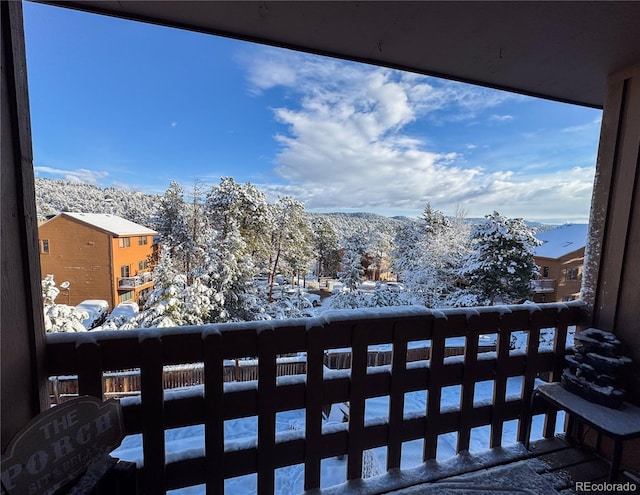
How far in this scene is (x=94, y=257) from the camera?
1040 centimetres

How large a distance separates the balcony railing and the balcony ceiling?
127 centimetres

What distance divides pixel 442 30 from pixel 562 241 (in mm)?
15763

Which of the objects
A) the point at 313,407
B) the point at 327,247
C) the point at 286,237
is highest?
the point at 313,407

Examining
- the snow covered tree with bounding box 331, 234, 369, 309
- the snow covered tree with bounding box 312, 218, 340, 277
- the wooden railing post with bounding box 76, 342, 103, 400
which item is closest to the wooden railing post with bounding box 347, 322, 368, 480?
the wooden railing post with bounding box 76, 342, 103, 400

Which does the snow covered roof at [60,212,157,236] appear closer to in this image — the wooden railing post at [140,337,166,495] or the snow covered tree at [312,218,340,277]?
the wooden railing post at [140,337,166,495]

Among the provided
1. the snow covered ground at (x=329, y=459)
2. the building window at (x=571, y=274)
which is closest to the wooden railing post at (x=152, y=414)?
the snow covered ground at (x=329, y=459)

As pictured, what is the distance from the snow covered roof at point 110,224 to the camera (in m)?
10.2

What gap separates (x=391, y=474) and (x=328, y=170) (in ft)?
53.4

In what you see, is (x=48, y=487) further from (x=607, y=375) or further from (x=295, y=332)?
(x=607, y=375)

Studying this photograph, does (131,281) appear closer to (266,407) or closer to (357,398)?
(266,407)

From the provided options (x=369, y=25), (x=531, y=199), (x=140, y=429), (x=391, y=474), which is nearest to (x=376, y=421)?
(x=391, y=474)

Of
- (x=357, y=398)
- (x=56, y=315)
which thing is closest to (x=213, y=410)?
(x=357, y=398)

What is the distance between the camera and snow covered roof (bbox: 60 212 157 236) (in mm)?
10227

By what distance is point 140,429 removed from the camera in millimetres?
1026
